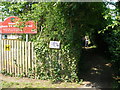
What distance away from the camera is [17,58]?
5.44m

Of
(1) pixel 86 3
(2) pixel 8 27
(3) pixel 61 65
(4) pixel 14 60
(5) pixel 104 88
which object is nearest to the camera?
(1) pixel 86 3

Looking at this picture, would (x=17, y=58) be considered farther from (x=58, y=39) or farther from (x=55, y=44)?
(x=58, y=39)

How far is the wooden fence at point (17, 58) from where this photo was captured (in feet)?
17.3

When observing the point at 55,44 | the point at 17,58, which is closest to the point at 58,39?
the point at 55,44

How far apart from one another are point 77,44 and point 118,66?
5.72 ft

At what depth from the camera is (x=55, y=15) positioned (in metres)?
4.67

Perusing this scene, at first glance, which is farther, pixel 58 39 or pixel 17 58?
pixel 17 58

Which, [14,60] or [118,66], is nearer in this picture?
[118,66]

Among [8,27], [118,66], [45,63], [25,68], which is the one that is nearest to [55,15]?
[45,63]

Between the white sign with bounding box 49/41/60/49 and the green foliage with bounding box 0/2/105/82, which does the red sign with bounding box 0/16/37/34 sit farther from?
the white sign with bounding box 49/41/60/49

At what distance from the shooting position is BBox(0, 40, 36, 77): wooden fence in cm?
527

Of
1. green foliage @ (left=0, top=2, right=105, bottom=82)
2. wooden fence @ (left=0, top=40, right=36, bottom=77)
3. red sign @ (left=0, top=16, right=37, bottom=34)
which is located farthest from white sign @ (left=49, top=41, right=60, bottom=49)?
red sign @ (left=0, top=16, right=37, bottom=34)

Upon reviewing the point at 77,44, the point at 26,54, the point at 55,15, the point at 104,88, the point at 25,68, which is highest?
the point at 55,15

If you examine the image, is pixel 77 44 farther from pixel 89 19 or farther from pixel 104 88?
pixel 104 88
